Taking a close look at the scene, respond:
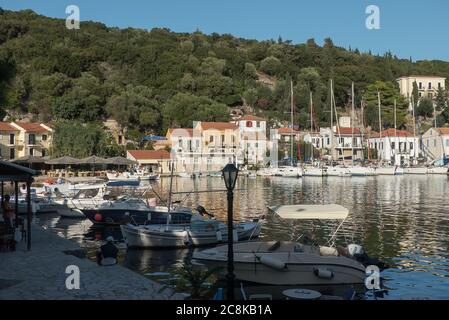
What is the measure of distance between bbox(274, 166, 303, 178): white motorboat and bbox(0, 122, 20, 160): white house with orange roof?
1760 inches

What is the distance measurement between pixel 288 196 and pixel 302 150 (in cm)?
5609

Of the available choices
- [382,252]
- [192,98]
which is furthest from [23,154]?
Answer: [382,252]

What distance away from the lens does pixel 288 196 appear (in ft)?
169

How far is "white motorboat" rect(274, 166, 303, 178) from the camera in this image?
84825 mm

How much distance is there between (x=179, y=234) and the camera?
24438 millimetres

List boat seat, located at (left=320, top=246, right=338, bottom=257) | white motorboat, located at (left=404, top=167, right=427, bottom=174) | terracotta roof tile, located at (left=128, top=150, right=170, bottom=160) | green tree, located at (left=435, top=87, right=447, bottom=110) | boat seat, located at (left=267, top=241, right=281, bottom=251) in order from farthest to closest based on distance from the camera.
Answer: green tree, located at (left=435, top=87, right=447, bottom=110), white motorboat, located at (left=404, top=167, right=427, bottom=174), terracotta roof tile, located at (left=128, top=150, right=170, bottom=160), boat seat, located at (left=267, top=241, right=281, bottom=251), boat seat, located at (left=320, top=246, right=338, bottom=257)

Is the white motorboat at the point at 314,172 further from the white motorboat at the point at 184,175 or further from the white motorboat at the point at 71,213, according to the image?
the white motorboat at the point at 71,213

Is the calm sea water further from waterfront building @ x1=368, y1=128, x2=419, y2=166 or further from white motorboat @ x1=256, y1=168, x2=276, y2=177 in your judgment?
waterfront building @ x1=368, y1=128, x2=419, y2=166

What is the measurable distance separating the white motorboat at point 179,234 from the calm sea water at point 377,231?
682mm

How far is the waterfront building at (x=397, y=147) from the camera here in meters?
111

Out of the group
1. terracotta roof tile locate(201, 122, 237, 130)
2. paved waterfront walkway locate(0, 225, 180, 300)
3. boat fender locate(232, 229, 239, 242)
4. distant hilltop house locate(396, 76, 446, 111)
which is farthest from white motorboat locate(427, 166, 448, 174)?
paved waterfront walkway locate(0, 225, 180, 300)

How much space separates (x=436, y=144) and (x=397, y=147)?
26.5 feet

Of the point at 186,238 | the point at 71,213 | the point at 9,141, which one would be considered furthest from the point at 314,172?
the point at 186,238

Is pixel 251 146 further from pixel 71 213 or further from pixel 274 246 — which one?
pixel 274 246
